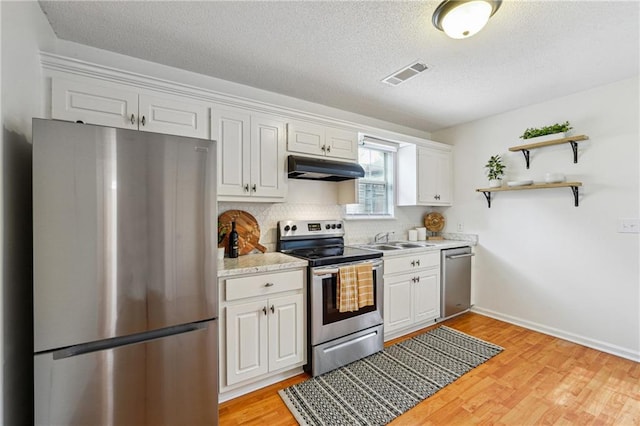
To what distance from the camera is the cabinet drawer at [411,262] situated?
2709 millimetres

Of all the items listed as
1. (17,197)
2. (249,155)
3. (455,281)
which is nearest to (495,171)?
(455,281)

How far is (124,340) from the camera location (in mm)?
1393

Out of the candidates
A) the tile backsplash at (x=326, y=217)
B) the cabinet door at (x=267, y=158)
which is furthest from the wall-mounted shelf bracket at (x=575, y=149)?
the cabinet door at (x=267, y=158)

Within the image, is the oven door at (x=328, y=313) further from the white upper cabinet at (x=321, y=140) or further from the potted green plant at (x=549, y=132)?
the potted green plant at (x=549, y=132)

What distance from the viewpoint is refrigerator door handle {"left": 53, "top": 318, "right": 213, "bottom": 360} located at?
129 cm

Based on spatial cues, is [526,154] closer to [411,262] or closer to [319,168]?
[411,262]

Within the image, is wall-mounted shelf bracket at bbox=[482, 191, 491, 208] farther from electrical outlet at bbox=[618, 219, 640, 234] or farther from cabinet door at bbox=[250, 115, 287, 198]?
cabinet door at bbox=[250, 115, 287, 198]

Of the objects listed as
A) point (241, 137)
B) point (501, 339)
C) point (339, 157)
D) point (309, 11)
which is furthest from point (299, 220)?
point (501, 339)

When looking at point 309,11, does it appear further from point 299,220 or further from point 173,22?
point 299,220

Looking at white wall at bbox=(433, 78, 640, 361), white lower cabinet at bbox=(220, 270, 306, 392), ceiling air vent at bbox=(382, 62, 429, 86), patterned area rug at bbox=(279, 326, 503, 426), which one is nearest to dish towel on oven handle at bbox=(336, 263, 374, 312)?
white lower cabinet at bbox=(220, 270, 306, 392)

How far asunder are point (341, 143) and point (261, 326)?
179 centimetres

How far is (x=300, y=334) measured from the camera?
2152mm

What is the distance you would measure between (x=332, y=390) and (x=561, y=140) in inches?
Result: 121

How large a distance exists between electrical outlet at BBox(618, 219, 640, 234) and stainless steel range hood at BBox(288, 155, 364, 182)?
233 cm
